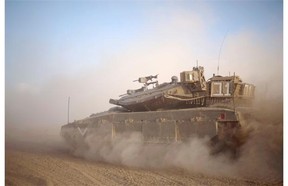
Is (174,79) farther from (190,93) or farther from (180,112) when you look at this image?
(180,112)

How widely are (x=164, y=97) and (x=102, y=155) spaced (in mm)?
1667

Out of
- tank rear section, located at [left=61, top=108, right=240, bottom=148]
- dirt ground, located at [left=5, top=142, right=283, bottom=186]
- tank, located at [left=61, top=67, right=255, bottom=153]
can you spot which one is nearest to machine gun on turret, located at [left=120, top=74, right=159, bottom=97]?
tank, located at [left=61, top=67, right=255, bottom=153]

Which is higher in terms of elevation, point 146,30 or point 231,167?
point 146,30

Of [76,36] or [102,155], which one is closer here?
[76,36]

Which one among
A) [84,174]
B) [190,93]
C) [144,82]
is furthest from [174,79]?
[84,174]

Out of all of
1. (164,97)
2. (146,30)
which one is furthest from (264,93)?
(146,30)

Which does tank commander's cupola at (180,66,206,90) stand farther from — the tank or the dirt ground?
the dirt ground

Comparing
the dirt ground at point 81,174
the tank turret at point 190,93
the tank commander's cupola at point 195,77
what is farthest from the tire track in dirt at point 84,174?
the tank commander's cupola at point 195,77

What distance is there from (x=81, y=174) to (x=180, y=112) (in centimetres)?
196

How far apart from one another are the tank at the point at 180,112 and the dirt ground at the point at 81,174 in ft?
1.96

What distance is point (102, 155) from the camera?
271 inches

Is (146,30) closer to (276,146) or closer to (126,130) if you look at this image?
(126,130)

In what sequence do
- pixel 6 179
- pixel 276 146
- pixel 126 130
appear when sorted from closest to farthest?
pixel 276 146 → pixel 6 179 → pixel 126 130

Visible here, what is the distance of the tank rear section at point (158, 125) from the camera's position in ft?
19.0
